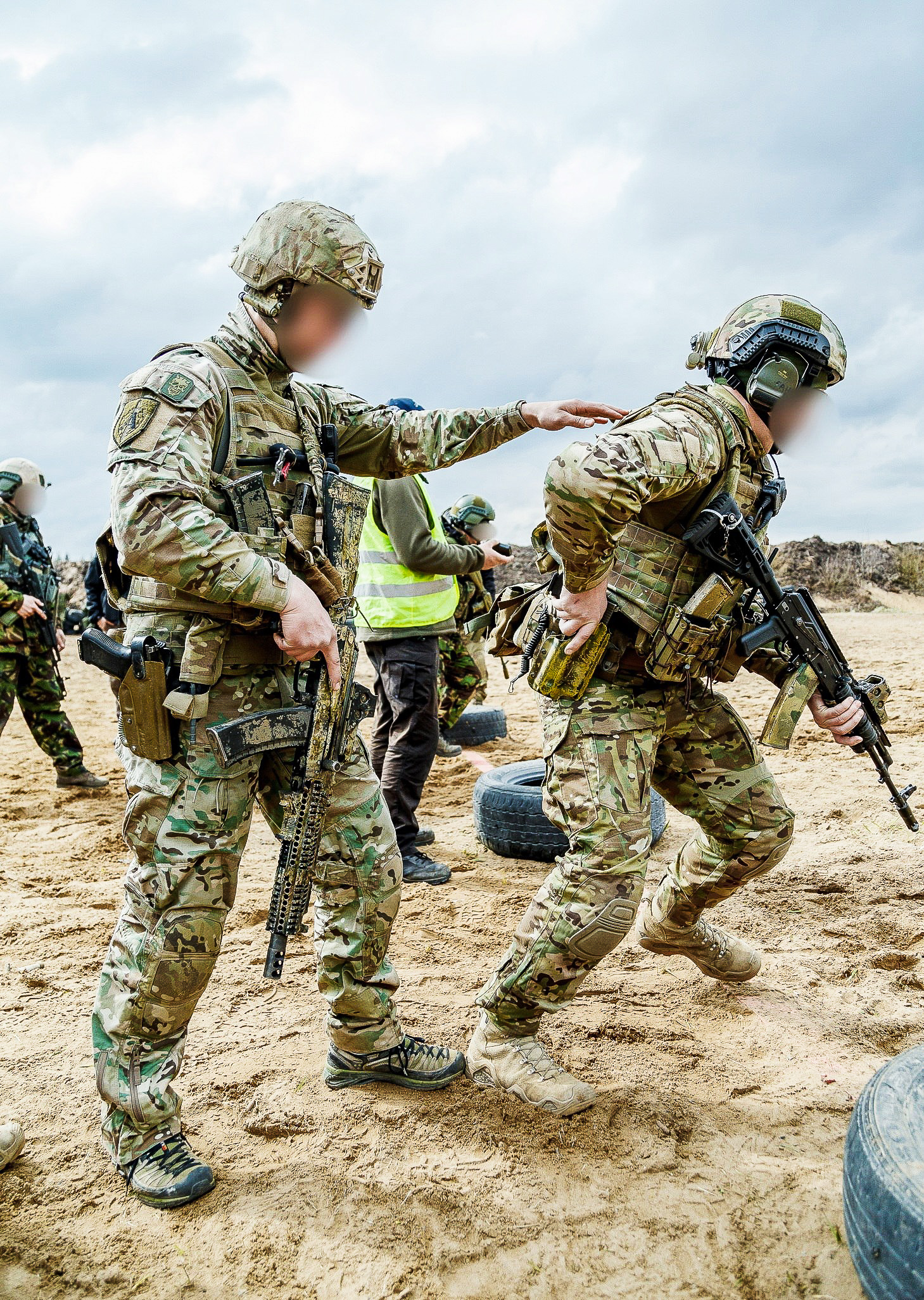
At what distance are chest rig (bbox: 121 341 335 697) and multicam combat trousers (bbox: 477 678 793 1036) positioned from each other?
3.06ft

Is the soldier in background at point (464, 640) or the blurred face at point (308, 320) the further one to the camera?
the soldier in background at point (464, 640)

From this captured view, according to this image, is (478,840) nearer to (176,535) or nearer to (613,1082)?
(613,1082)

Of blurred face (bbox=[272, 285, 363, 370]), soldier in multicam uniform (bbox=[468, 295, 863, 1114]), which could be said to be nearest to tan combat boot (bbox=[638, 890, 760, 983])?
soldier in multicam uniform (bbox=[468, 295, 863, 1114])

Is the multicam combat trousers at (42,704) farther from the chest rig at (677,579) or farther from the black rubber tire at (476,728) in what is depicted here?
the chest rig at (677,579)

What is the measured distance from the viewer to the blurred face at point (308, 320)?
9.07 feet

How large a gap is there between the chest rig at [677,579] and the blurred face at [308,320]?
2.99ft

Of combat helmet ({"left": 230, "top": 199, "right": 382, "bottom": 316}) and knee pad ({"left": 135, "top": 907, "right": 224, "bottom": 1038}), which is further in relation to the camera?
combat helmet ({"left": 230, "top": 199, "right": 382, "bottom": 316})

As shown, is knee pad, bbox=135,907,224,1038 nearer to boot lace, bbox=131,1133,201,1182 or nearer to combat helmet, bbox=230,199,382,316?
boot lace, bbox=131,1133,201,1182

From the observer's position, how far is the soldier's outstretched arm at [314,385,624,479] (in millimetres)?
3145

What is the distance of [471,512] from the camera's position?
897 cm

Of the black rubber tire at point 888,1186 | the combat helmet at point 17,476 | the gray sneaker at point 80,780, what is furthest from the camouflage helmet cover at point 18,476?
the black rubber tire at point 888,1186

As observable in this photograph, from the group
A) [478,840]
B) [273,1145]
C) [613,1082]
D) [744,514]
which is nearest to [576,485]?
[744,514]

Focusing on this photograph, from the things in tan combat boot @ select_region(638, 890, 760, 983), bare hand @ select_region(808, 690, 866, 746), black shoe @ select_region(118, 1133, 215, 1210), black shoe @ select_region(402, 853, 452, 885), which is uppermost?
bare hand @ select_region(808, 690, 866, 746)

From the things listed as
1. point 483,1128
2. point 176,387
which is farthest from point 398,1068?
point 176,387
